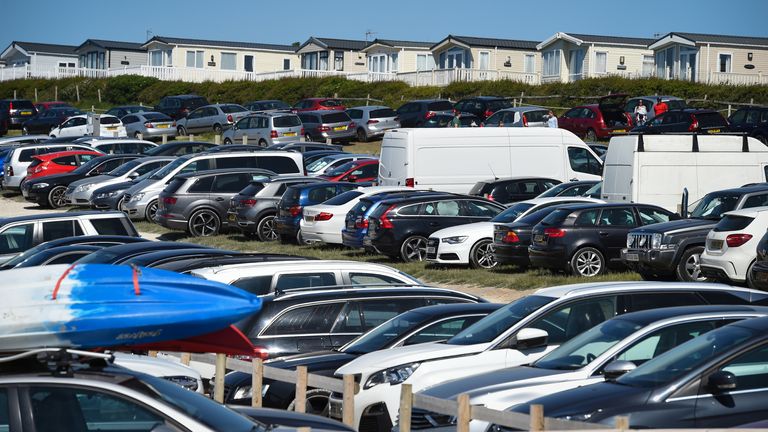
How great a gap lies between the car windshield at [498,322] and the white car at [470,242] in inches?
448

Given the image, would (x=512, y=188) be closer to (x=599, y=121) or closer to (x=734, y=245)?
(x=734, y=245)

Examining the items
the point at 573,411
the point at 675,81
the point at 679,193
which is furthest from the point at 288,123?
the point at 573,411

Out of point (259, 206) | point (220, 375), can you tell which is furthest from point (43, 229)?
point (220, 375)

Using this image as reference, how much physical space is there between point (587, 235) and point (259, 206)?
9932 mm

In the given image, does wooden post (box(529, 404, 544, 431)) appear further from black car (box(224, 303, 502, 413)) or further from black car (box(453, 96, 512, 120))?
black car (box(453, 96, 512, 120))

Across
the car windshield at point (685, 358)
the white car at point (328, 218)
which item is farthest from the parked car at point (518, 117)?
the car windshield at point (685, 358)

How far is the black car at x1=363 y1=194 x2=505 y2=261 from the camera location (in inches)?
955

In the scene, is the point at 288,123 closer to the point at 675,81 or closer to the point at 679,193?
the point at 675,81

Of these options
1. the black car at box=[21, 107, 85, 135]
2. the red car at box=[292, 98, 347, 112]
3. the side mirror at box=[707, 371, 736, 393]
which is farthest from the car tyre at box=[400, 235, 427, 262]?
the black car at box=[21, 107, 85, 135]

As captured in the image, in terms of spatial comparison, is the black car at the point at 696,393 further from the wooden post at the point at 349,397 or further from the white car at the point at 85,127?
the white car at the point at 85,127

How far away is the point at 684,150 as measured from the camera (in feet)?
77.7

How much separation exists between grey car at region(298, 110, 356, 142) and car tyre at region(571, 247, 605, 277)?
2829 cm

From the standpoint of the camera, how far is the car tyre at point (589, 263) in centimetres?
2102

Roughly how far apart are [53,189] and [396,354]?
28.1 m
